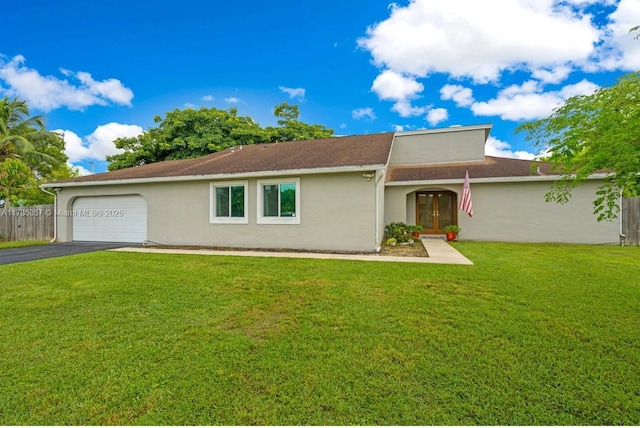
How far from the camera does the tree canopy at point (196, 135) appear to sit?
24.6 m

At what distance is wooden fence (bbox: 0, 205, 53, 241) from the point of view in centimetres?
1435

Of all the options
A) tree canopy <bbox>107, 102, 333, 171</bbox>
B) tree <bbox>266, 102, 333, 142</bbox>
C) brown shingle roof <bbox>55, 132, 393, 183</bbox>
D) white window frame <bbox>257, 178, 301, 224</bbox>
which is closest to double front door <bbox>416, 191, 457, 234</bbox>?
brown shingle roof <bbox>55, 132, 393, 183</bbox>

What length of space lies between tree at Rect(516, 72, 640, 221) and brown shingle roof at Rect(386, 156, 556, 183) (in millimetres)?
9200

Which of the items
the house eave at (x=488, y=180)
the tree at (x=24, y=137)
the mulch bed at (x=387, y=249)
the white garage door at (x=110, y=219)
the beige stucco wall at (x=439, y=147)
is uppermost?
the tree at (x=24, y=137)

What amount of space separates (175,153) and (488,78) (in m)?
23.9

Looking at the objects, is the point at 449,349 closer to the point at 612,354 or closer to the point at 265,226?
the point at 612,354

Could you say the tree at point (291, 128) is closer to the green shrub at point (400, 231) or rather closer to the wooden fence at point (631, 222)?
the green shrub at point (400, 231)

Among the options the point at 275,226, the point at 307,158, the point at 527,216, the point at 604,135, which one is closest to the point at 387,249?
the point at 275,226

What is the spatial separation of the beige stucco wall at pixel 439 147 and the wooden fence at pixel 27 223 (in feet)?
58.4

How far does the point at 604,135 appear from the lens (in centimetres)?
344

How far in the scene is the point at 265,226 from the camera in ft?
34.7

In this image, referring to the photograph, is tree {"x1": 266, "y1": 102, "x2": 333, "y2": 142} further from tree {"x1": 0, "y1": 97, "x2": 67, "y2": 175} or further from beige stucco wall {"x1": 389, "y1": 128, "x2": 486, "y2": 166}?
tree {"x1": 0, "y1": 97, "x2": 67, "y2": 175}

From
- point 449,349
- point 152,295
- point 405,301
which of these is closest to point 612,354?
point 449,349

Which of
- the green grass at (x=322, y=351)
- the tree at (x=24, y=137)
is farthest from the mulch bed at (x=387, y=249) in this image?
the tree at (x=24, y=137)
